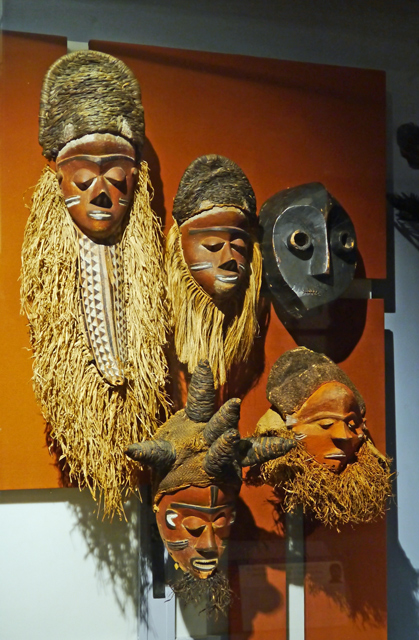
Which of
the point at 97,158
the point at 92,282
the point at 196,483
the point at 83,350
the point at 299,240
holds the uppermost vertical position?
the point at 97,158

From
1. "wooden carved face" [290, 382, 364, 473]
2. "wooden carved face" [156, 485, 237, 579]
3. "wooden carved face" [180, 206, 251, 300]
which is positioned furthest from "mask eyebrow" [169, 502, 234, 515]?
"wooden carved face" [180, 206, 251, 300]

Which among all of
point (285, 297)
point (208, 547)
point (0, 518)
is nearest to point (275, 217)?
point (285, 297)

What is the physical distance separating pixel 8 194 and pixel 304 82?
75 centimetres

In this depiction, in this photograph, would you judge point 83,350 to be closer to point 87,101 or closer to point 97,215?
point 97,215

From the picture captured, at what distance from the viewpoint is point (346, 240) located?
1.63 meters

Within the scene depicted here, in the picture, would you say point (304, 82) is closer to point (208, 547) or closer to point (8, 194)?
point (8, 194)

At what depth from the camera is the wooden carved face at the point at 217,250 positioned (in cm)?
150

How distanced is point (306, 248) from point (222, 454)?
524mm

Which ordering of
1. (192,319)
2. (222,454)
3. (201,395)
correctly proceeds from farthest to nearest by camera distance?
(192,319), (201,395), (222,454)

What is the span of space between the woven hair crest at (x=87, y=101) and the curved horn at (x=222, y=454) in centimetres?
63

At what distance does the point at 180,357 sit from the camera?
1536 mm

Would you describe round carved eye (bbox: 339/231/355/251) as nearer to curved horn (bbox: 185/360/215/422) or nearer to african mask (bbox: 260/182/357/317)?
african mask (bbox: 260/182/357/317)

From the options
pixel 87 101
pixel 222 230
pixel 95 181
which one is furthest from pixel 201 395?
pixel 87 101

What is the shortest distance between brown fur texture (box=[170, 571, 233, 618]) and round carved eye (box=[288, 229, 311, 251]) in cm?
70
